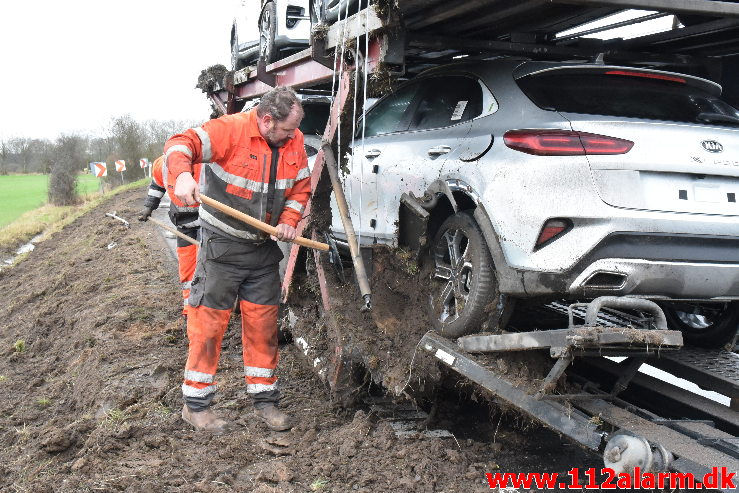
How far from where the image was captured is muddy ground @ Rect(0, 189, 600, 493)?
3672 millimetres

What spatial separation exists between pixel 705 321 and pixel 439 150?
2102mm

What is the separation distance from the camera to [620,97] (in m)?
3.69

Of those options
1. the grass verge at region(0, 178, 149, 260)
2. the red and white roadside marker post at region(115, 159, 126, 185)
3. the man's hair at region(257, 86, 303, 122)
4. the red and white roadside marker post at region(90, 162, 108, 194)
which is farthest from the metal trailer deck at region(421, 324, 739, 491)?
the red and white roadside marker post at region(115, 159, 126, 185)

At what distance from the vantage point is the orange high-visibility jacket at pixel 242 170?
4.16 meters

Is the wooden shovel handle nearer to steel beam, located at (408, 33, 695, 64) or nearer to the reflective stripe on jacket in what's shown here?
steel beam, located at (408, 33, 695, 64)

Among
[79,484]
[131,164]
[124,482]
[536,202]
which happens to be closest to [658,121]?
[536,202]

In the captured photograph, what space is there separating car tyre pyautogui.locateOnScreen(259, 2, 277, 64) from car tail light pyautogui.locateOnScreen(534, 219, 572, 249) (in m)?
4.92

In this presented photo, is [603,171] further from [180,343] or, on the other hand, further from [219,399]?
[180,343]

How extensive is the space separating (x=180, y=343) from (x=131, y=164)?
2847 cm

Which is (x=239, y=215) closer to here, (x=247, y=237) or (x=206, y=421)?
(x=247, y=237)

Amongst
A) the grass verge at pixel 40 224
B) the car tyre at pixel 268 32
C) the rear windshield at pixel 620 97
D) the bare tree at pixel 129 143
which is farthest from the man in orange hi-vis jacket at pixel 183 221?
the bare tree at pixel 129 143

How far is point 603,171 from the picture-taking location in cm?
329

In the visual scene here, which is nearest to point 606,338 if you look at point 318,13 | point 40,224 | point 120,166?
point 318,13

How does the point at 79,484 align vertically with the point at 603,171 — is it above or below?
below
